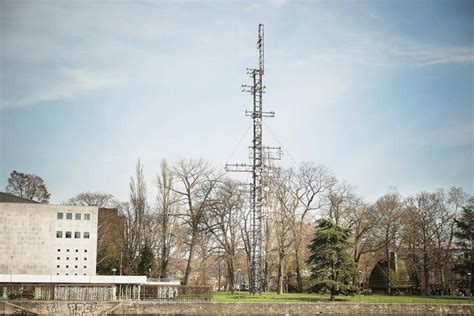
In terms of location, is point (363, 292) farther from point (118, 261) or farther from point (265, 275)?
point (118, 261)

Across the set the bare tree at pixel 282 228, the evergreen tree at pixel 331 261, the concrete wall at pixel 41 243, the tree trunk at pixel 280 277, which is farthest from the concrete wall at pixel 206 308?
the bare tree at pixel 282 228

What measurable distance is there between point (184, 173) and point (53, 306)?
875 inches

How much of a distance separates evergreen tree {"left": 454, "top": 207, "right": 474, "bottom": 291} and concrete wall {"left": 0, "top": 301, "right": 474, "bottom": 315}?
10094 millimetres

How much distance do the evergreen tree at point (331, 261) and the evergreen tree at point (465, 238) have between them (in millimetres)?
13623

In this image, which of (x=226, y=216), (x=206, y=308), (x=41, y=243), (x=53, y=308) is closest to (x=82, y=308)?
(x=53, y=308)

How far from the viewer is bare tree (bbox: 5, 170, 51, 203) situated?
8638 centimetres

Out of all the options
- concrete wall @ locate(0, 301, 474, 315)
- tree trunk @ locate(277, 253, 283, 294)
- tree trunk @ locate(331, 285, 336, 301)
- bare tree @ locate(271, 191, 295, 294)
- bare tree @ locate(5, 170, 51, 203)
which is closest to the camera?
concrete wall @ locate(0, 301, 474, 315)

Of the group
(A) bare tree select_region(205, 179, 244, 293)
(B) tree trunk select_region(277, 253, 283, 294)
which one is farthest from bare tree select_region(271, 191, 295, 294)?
(A) bare tree select_region(205, 179, 244, 293)

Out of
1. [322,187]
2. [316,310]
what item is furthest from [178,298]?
[322,187]

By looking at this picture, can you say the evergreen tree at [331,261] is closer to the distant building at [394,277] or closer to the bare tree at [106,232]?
the distant building at [394,277]

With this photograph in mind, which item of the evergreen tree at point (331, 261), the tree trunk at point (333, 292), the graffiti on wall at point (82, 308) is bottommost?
the graffiti on wall at point (82, 308)

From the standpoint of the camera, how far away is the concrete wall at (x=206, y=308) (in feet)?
154

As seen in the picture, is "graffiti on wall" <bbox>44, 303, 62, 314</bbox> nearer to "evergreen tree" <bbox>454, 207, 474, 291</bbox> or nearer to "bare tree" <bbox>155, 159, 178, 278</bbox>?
"bare tree" <bbox>155, 159, 178, 278</bbox>

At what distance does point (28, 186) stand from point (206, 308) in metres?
49.4
